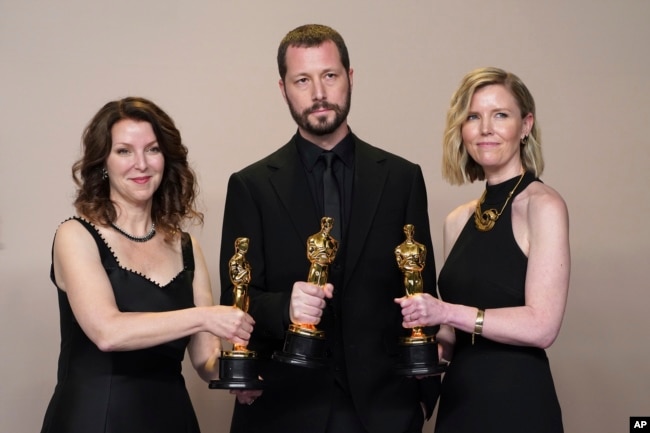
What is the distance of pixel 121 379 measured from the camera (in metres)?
3.41

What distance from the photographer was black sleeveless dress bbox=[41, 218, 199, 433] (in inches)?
133

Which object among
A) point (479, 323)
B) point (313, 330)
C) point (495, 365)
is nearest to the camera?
point (313, 330)

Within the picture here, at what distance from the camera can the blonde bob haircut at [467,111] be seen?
364cm

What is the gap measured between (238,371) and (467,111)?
1301 mm

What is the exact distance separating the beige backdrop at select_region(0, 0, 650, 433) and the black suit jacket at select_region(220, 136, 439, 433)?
6.07 feet

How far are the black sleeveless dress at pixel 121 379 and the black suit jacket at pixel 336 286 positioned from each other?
26 centimetres

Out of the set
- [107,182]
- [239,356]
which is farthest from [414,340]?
[107,182]

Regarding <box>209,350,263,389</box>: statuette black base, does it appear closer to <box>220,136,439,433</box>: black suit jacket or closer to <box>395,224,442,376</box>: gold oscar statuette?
<box>220,136,439,433</box>: black suit jacket

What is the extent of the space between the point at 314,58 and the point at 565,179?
8.45ft

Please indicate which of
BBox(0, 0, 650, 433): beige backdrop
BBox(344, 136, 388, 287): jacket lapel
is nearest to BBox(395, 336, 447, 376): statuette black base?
BBox(344, 136, 388, 287): jacket lapel

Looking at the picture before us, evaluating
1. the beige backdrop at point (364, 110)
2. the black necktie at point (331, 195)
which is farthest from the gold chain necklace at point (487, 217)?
the beige backdrop at point (364, 110)

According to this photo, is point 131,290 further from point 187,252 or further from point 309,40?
point 309,40

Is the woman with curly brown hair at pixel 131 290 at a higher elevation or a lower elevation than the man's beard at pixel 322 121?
lower

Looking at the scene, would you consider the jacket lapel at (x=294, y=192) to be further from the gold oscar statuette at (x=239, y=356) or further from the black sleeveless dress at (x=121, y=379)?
the black sleeveless dress at (x=121, y=379)
